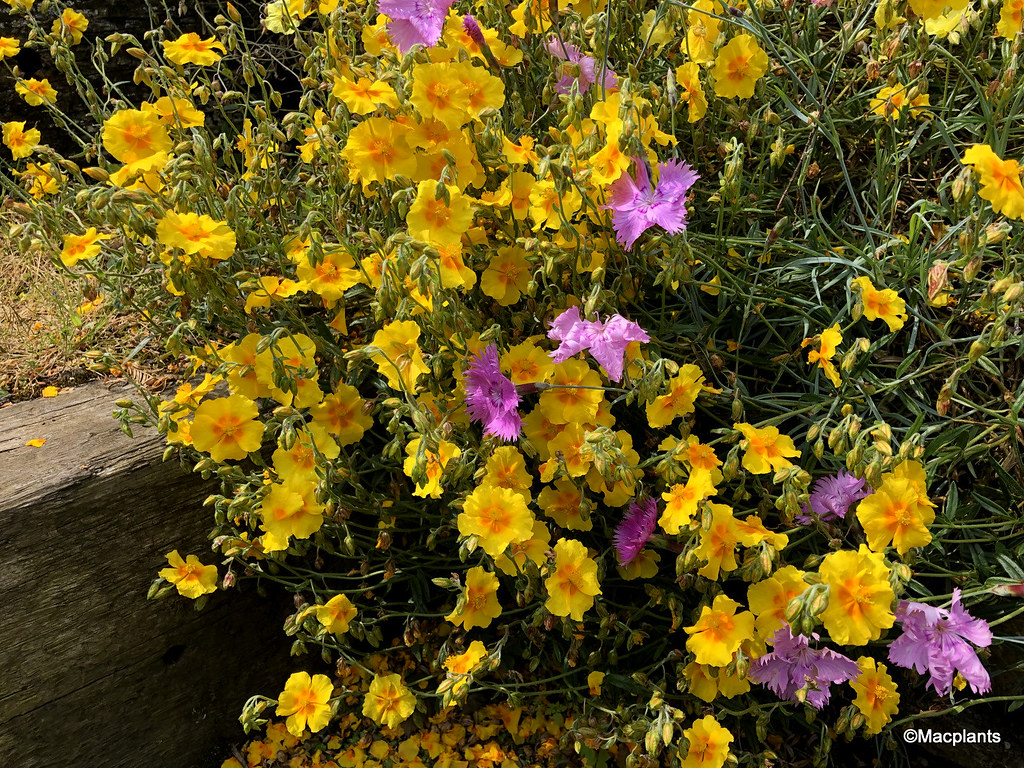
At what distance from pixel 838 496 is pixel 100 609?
193cm

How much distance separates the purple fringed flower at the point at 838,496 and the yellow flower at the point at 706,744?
0.51 metres

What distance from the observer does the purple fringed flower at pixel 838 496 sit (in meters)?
1.85

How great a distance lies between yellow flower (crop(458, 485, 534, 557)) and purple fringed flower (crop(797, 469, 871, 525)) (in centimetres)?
66

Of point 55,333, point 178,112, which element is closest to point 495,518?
point 178,112

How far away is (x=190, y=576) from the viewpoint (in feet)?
6.61

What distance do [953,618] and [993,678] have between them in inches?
25.5

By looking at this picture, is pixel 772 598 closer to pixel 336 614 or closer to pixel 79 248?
pixel 336 614

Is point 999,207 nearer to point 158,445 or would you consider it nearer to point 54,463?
point 158,445

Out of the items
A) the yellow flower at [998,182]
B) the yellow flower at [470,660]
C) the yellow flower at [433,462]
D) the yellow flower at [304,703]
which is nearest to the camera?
the yellow flower at [998,182]

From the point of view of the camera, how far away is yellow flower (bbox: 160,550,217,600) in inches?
78.1

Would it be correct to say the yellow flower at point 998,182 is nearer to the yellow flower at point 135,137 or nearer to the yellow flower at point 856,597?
the yellow flower at point 856,597

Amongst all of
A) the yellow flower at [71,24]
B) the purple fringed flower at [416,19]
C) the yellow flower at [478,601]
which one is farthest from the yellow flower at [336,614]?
the yellow flower at [71,24]

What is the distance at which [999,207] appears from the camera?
55.4 inches

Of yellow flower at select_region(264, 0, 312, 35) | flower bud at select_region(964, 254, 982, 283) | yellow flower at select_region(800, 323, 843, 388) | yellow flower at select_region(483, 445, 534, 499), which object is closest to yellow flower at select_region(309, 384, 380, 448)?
yellow flower at select_region(483, 445, 534, 499)
